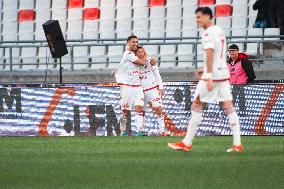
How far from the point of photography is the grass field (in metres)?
13.6

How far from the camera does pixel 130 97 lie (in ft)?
81.5

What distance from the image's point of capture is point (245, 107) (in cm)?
2441

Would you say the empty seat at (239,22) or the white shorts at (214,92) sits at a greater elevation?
the empty seat at (239,22)

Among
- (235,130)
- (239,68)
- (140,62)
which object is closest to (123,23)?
(140,62)

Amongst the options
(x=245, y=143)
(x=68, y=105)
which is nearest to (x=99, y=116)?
(x=68, y=105)

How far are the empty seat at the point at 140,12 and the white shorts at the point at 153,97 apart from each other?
11.5m

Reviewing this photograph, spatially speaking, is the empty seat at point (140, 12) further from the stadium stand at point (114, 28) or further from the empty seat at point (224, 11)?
the empty seat at point (224, 11)

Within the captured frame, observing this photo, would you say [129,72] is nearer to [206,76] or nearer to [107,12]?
[206,76]

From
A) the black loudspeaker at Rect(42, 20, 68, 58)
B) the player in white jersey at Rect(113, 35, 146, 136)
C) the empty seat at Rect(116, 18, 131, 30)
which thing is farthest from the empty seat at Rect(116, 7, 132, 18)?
the player in white jersey at Rect(113, 35, 146, 136)

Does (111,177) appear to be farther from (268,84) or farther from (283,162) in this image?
(268,84)

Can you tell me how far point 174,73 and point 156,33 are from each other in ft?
12.2

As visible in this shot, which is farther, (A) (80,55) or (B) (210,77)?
(A) (80,55)

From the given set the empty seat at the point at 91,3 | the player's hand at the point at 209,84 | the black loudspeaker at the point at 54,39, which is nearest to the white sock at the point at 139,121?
the black loudspeaker at the point at 54,39

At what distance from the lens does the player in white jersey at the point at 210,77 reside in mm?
17078
